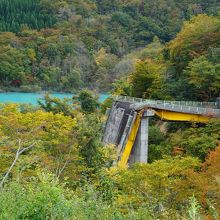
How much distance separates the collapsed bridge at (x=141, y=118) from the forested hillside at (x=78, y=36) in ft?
108

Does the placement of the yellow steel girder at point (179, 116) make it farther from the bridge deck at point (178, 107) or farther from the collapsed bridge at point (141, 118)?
the bridge deck at point (178, 107)

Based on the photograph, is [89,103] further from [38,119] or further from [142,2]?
[142,2]

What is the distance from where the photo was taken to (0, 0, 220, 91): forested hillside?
60.1m

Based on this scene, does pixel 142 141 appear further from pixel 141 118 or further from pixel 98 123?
pixel 98 123

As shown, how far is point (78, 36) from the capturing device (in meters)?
67.5

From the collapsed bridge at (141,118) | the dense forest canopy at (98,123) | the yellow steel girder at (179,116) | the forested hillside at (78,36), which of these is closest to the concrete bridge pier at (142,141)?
the collapsed bridge at (141,118)

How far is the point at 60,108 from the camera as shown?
88.5 feet

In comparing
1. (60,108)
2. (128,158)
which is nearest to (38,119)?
(128,158)

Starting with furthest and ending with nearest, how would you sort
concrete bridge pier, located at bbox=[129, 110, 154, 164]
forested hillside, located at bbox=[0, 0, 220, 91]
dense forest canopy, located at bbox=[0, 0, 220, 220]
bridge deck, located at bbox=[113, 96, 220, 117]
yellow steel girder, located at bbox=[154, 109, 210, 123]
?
forested hillside, located at bbox=[0, 0, 220, 91] → yellow steel girder, located at bbox=[154, 109, 210, 123] → bridge deck, located at bbox=[113, 96, 220, 117] → concrete bridge pier, located at bbox=[129, 110, 154, 164] → dense forest canopy, located at bbox=[0, 0, 220, 220]

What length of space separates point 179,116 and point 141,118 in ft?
7.20

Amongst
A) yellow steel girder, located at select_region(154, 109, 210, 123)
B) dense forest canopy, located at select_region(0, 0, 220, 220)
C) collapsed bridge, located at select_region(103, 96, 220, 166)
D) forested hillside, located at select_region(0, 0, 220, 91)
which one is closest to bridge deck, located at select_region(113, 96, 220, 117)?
collapsed bridge, located at select_region(103, 96, 220, 166)

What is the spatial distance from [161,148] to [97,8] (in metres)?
59.4

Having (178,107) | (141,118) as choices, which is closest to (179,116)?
(178,107)

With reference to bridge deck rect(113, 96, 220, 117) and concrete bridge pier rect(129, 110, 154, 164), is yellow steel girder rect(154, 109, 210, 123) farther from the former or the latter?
concrete bridge pier rect(129, 110, 154, 164)
